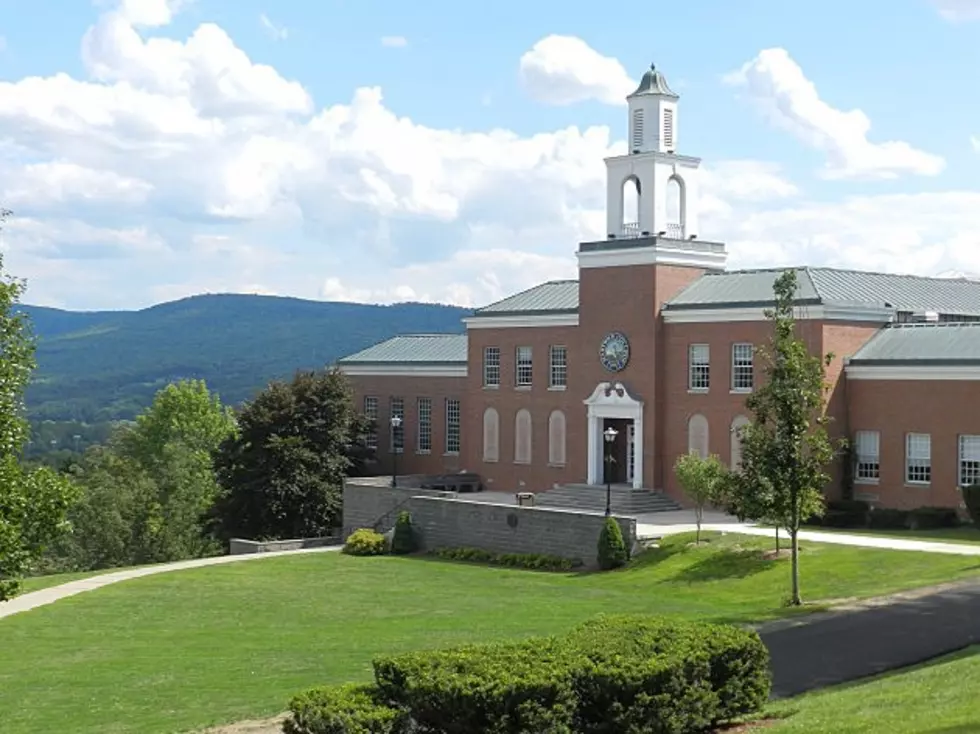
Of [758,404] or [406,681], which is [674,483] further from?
[406,681]

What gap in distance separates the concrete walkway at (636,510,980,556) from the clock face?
6499 mm

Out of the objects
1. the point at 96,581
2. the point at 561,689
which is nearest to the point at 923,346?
the point at 96,581

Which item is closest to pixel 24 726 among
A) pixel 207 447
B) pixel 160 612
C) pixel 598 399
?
pixel 160 612

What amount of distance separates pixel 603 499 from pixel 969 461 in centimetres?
1427

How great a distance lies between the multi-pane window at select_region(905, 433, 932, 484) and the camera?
46.4 meters

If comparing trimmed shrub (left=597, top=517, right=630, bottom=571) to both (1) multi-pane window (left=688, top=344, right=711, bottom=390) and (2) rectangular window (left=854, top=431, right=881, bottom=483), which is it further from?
(1) multi-pane window (left=688, top=344, right=711, bottom=390)

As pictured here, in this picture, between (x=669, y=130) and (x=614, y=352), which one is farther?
(x=669, y=130)

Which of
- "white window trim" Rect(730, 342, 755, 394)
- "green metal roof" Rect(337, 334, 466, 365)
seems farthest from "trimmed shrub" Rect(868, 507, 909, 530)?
"green metal roof" Rect(337, 334, 466, 365)

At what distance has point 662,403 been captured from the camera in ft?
177

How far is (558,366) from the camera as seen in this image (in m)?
59.0

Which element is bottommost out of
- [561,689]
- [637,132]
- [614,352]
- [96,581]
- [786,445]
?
[96,581]

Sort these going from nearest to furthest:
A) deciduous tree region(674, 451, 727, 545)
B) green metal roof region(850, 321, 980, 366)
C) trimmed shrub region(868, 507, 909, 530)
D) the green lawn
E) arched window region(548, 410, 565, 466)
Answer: the green lawn
deciduous tree region(674, 451, 727, 545)
trimmed shrub region(868, 507, 909, 530)
green metal roof region(850, 321, 980, 366)
arched window region(548, 410, 565, 466)

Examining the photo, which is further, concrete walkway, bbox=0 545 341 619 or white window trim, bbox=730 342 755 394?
white window trim, bbox=730 342 755 394

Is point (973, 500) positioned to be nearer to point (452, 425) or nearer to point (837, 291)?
point (837, 291)
